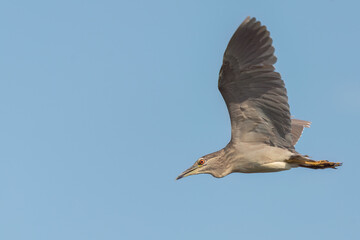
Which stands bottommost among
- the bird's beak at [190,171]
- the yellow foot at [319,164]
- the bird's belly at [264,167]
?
the yellow foot at [319,164]

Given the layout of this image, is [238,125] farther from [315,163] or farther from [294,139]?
[294,139]

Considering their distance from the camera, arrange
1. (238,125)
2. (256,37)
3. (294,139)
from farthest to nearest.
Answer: (294,139), (238,125), (256,37)

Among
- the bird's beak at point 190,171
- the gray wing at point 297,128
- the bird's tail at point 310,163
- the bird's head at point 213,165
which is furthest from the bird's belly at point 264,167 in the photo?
the gray wing at point 297,128

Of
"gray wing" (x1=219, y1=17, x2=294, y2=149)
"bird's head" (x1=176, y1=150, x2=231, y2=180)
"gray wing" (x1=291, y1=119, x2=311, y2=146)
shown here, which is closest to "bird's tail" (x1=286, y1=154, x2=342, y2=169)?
"gray wing" (x1=219, y1=17, x2=294, y2=149)

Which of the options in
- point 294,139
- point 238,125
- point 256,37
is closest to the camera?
point 256,37

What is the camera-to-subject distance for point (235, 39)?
45.3ft

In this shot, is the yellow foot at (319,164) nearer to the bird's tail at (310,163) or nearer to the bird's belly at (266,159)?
the bird's tail at (310,163)

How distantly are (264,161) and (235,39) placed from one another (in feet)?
9.27

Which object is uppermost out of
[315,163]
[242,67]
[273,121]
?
[242,67]

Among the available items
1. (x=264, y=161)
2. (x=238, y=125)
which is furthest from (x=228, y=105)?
(x=264, y=161)

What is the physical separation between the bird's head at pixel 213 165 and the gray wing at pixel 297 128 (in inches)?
140

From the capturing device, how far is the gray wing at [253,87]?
45.3 feet

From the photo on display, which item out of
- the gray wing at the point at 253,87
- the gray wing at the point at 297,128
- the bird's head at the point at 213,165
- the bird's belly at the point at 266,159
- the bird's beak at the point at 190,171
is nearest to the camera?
the gray wing at the point at 253,87

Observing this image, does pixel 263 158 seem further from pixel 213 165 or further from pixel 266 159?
pixel 213 165
